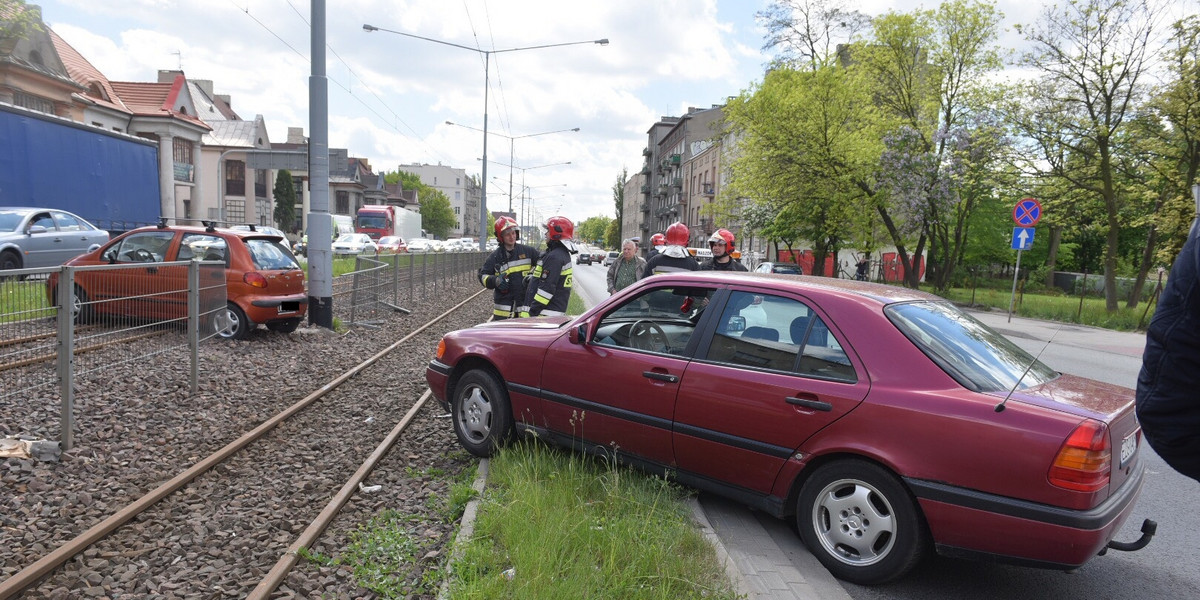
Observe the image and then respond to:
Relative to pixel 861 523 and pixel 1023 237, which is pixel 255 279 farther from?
pixel 1023 237

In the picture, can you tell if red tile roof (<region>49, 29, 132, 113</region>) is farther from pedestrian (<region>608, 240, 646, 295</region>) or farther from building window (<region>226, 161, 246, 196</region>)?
pedestrian (<region>608, 240, 646, 295</region>)

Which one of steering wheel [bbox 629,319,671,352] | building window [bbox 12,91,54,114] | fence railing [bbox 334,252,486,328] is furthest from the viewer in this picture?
building window [bbox 12,91,54,114]

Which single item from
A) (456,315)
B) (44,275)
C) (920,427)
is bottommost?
(456,315)

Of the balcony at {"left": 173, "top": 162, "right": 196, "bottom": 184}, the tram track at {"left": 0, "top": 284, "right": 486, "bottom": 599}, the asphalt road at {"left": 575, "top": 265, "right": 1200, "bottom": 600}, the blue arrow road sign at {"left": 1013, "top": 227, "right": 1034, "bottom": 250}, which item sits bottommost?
the tram track at {"left": 0, "top": 284, "right": 486, "bottom": 599}

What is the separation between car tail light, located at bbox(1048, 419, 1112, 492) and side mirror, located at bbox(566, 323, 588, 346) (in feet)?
8.73

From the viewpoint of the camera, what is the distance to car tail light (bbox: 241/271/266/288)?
31.6 feet

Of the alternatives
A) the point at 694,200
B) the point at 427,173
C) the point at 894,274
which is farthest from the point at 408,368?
the point at 427,173

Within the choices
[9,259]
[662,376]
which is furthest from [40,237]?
[662,376]

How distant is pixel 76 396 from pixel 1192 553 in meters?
7.44

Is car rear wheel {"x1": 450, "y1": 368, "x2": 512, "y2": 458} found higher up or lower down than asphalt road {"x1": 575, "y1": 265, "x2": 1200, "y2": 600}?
higher up

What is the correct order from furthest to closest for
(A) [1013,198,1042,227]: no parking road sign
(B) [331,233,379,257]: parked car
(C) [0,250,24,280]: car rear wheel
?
(B) [331,233,379,257]: parked car, (A) [1013,198,1042,227]: no parking road sign, (C) [0,250,24,280]: car rear wheel

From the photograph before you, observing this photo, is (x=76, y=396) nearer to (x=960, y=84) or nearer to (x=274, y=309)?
(x=274, y=309)

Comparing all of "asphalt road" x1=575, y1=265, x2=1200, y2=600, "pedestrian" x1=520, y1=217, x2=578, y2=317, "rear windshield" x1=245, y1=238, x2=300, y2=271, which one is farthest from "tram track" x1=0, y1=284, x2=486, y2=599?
"rear windshield" x1=245, y1=238, x2=300, y2=271

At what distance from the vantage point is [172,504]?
4.37 metres
